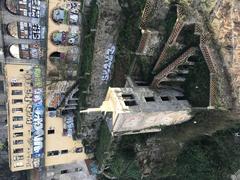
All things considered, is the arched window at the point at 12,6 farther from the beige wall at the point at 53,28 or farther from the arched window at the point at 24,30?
the beige wall at the point at 53,28

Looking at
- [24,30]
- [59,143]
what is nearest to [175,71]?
[24,30]

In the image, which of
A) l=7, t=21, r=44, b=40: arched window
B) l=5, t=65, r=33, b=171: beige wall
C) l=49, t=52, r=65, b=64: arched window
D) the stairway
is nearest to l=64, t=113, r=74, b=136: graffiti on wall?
l=5, t=65, r=33, b=171: beige wall

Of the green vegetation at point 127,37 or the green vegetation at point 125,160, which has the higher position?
the green vegetation at point 127,37

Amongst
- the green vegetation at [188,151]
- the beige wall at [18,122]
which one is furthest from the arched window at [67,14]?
the green vegetation at [188,151]

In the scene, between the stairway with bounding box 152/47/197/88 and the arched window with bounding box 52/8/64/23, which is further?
the arched window with bounding box 52/8/64/23

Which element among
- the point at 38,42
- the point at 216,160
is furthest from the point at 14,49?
the point at 216,160

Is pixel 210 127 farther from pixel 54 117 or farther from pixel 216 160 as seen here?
pixel 54 117

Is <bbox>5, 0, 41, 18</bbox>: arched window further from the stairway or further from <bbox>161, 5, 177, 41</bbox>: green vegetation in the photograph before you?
the stairway

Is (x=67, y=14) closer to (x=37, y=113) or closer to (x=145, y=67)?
(x=145, y=67)
